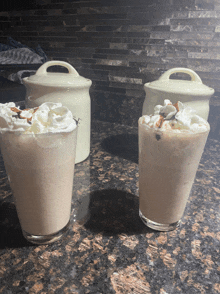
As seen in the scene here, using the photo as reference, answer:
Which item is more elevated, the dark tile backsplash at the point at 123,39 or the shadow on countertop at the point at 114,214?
the dark tile backsplash at the point at 123,39

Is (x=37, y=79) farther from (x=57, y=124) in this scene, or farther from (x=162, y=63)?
(x=162, y=63)

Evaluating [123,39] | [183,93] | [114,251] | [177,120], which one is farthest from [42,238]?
[123,39]

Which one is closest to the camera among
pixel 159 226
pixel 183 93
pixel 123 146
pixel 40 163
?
pixel 40 163

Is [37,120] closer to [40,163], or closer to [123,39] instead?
[40,163]

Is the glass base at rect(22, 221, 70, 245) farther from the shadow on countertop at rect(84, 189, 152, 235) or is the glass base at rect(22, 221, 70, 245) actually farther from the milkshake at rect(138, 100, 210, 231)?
the milkshake at rect(138, 100, 210, 231)

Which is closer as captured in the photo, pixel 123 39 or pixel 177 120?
pixel 177 120

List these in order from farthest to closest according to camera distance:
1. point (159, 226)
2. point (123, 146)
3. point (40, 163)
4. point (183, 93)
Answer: point (123, 146)
point (183, 93)
point (159, 226)
point (40, 163)

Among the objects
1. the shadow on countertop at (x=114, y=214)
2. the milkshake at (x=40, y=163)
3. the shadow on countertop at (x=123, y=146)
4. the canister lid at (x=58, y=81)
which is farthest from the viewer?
the shadow on countertop at (x=123, y=146)

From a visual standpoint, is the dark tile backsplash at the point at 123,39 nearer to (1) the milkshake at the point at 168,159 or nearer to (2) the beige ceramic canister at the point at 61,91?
(2) the beige ceramic canister at the point at 61,91

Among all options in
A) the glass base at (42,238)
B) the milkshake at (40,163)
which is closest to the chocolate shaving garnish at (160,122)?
the milkshake at (40,163)
